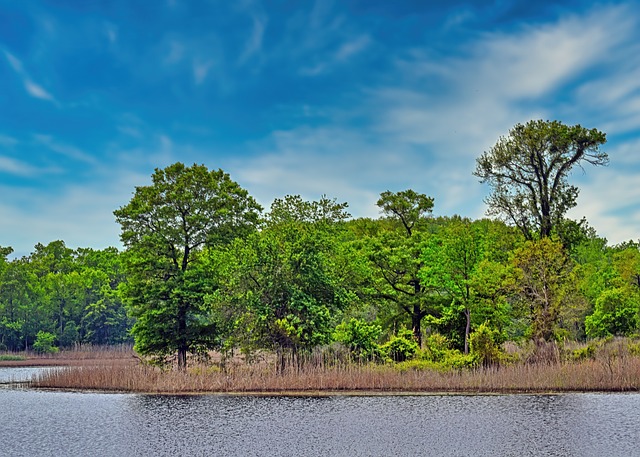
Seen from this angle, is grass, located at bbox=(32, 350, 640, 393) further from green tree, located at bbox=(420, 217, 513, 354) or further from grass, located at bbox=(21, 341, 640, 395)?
green tree, located at bbox=(420, 217, 513, 354)

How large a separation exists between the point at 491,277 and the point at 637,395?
11.5m

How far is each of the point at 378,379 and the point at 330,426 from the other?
9.91 metres

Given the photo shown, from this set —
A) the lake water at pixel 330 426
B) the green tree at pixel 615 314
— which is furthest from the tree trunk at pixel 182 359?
the green tree at pixel 615 314

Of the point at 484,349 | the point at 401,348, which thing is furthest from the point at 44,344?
the point at 484,349

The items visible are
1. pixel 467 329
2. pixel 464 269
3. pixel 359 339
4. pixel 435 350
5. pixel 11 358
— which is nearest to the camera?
pixel 435 350

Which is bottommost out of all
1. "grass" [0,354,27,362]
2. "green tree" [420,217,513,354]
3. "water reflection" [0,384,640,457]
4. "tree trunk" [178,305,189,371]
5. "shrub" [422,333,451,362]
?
"water reflection" [0,384,640,457]

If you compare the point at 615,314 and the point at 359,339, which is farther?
the point at 615,314

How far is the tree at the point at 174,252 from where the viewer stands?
37.7 meters

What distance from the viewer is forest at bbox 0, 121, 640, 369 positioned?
3456 centimetres

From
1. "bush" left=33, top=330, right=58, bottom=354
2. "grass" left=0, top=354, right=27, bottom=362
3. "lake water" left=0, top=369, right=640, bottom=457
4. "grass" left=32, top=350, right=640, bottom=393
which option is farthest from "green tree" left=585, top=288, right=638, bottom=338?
"grass" left=0, top=354, right=27, bottom=362

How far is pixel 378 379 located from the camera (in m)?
29.1

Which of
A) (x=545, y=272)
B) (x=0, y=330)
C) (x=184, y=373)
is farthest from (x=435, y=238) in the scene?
(x=0, y=330)

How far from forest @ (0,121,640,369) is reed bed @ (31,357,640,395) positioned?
2.28m

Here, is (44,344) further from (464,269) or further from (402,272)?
(464,269)
